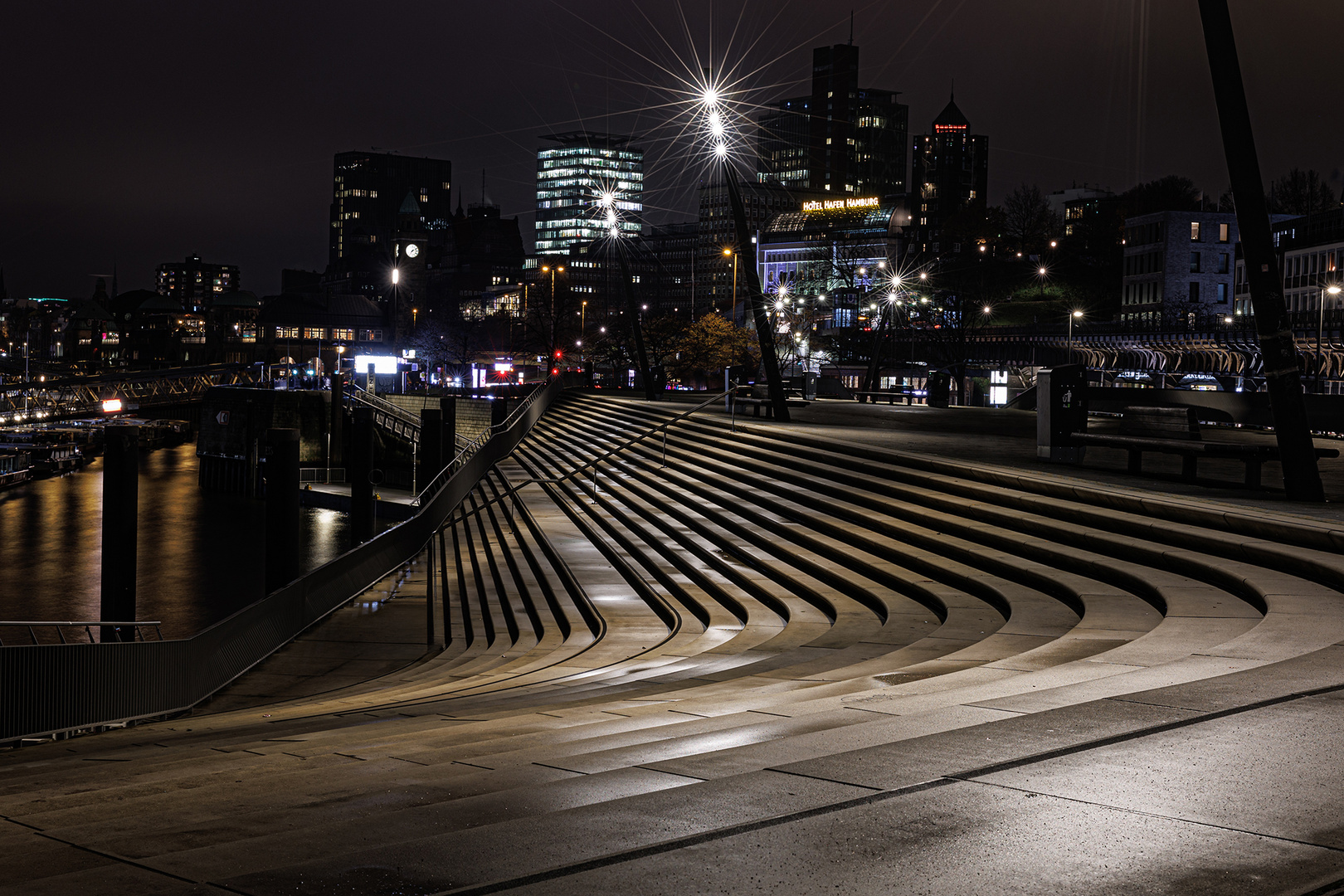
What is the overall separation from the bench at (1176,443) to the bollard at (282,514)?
51.9 ft

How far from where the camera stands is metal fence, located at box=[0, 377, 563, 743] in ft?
41.4

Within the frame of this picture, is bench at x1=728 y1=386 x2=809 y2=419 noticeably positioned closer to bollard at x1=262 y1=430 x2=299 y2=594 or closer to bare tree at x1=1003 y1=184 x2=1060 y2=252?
bollard at x1=262 y1=430 x2=299 y2=594

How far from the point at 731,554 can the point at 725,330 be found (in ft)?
232

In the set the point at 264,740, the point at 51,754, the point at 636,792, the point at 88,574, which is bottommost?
the point at 88,574

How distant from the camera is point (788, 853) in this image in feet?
12.0

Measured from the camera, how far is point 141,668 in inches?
550

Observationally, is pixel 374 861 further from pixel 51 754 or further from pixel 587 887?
pixel 51 754

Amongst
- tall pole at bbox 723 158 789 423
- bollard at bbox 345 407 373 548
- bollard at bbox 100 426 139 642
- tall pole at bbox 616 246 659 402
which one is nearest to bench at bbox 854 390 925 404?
tall pole at bbox 616 246 659 402

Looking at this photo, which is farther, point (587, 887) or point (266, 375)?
point (266, 375)

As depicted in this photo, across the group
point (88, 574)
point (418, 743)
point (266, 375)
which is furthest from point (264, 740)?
point (266, 375)

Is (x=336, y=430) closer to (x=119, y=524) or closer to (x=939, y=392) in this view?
(x=939, y=392)

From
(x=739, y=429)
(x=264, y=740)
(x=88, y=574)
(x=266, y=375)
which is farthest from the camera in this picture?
(x=266, y=375)

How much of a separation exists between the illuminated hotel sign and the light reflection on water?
336ft

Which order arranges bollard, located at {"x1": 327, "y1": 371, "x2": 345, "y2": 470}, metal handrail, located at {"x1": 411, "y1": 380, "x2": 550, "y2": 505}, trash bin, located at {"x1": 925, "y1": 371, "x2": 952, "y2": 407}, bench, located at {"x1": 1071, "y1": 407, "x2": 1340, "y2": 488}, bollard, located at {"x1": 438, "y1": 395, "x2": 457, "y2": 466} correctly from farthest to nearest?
bollard, located at {"x1": 327, "y1": 371, "x2": 345, "y2": 470}
bollard, located at {"x1": 438, "y1": 395, "x2": 457, "y2": 466}
trash bin, located at {"x1": 925, "y1": 371, "x2": 952, "y2": 407}
metal handrail, located at {"x1": 411, "y1": 380, "x2": 550, "y2": 505}
bench, located at {"x1": 1071, "y1": 407, "x2": 1340, "y2": 488}
